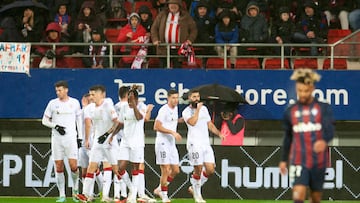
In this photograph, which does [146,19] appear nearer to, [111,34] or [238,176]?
[111,34]

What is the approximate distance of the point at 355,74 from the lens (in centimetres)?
2711

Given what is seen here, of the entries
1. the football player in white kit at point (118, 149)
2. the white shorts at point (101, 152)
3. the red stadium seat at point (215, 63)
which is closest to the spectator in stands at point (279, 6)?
the red stadium seat at point (215, 63)

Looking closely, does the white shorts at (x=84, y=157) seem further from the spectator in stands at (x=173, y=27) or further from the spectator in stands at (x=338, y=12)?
the spectator in stands at (x=338, y=12)

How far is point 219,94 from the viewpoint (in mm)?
26656

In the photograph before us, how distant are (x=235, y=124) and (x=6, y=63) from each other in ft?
17.9

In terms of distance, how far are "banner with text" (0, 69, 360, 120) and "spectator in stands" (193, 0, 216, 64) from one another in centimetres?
73

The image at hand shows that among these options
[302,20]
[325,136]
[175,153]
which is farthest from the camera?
[302,20]

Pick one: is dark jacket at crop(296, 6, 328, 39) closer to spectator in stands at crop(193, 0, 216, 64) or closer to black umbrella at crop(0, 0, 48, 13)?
spectator in stands at crop(193, 0, 216, 64)

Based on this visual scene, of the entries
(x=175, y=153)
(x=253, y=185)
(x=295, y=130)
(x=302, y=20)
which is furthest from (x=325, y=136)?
(x=302, y=20)

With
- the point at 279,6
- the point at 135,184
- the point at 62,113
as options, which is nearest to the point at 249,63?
the point at 279,6

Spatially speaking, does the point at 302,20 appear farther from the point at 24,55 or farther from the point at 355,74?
the point at 24,55

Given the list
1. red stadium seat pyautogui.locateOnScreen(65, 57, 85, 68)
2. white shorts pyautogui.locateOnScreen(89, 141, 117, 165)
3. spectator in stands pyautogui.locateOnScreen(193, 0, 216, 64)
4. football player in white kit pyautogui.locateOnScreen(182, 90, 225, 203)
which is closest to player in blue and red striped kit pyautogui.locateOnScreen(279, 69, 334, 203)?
white shorts pyautogui.locateOnScreen(89, 141, 117, 165)

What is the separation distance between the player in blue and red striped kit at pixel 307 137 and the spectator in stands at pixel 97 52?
1306 cm

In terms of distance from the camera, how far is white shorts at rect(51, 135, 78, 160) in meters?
23.0
